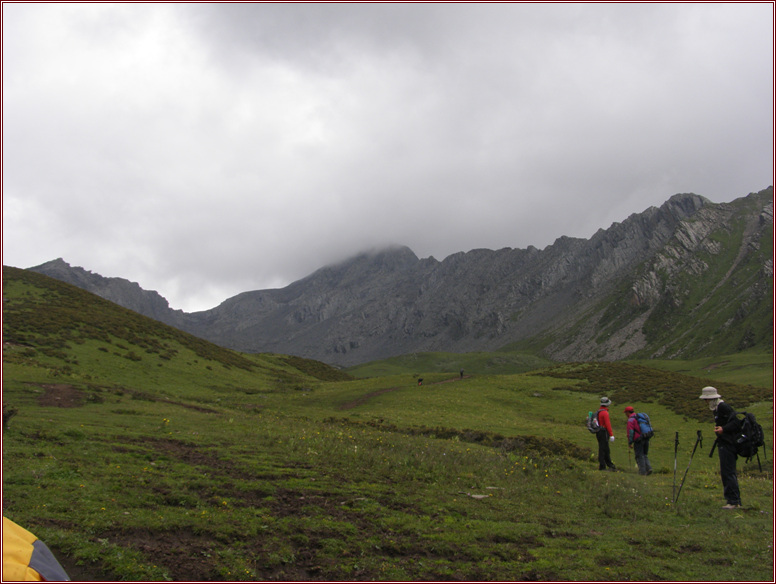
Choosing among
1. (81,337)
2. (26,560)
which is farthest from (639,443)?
(81,337)

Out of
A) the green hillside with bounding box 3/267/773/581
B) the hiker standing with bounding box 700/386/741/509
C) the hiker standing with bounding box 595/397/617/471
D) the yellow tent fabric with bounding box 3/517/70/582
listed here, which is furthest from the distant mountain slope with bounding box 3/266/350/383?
the hiker standing with bounding box 700/386/741/509

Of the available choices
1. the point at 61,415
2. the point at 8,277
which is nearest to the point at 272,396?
the point at 61,415

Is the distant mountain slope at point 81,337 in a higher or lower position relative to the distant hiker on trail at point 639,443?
higher

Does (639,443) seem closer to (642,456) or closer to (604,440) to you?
(642,456)

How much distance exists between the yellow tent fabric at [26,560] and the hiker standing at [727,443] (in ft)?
61.2

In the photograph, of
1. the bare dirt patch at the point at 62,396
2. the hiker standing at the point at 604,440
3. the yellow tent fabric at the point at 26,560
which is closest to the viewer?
the yellow tent fabric at the point at 26,560

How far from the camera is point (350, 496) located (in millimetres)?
15664

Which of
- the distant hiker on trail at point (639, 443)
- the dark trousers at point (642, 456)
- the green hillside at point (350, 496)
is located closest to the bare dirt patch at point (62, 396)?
the green hillside at point (350, 496)

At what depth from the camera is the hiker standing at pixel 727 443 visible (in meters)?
16.1

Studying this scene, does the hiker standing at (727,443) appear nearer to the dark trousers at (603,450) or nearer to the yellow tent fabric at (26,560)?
the dark trousers at (603,450)

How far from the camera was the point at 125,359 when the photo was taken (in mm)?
55312

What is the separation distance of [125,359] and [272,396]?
17.6 metres

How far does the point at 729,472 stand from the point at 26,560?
20048 mm

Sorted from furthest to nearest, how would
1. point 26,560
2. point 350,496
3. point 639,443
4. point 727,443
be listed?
point 639,443 < point 727,443 < point 350,496 < point 26,560
